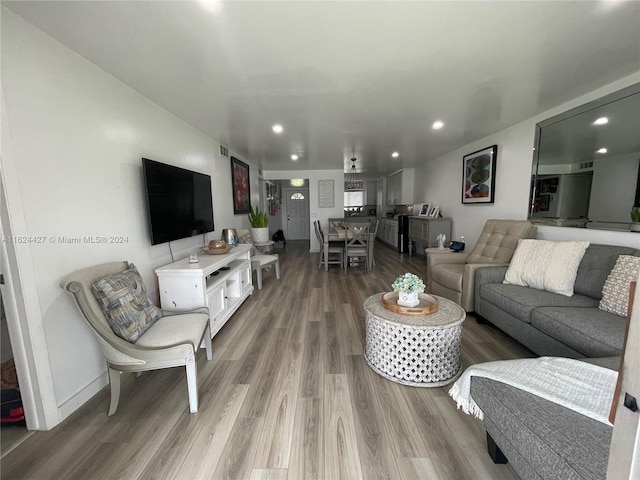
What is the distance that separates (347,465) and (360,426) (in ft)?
0.78

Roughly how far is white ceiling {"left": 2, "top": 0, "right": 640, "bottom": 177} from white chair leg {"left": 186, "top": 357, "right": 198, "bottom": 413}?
198 cm

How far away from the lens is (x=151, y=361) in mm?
1481

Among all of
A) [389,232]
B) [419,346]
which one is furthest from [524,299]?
[389,232]

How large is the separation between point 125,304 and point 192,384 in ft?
2.16

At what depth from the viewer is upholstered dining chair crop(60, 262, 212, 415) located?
1.42 meters

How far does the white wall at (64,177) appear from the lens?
1.33 m

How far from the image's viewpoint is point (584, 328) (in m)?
1.57

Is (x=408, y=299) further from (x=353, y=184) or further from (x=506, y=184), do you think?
(x=353, y=184)

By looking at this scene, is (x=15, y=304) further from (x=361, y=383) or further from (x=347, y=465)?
(x=361, y=383)

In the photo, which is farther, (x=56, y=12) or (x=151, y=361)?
(x=151, y=361)

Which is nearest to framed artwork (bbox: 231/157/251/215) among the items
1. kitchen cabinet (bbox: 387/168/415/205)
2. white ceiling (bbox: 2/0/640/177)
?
white ceiling (bbox: 2/0/640/177)

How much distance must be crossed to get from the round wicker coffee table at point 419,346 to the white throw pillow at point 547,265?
3.34 feet

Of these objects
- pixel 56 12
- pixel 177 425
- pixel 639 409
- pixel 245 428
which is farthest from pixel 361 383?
pixel 56 12

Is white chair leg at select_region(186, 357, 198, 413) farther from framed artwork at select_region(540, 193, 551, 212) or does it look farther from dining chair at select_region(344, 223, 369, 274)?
framed artwork at select_region(540, 193, 551, 212)
